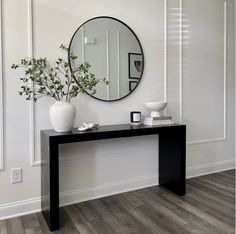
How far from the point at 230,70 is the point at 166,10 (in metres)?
1.32

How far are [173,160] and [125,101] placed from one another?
0.83m

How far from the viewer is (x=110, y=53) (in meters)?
2.59

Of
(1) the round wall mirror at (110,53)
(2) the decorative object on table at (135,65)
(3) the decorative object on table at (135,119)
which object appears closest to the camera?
(1) the round wall mirror at (110,53)

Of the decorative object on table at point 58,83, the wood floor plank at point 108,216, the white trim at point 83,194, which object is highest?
the decorative object on table at point 58,83

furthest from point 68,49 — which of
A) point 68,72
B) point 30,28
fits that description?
point 30,28

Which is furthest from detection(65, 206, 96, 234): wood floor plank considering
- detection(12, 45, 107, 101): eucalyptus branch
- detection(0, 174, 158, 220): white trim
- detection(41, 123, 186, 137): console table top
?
detection(12, 45, 107, 101): eucalyptus branch

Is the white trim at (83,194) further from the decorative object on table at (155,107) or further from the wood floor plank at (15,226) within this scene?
the decorative object on table at (155,107)

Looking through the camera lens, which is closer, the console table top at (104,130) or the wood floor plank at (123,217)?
the wood floor plank at (123,217)

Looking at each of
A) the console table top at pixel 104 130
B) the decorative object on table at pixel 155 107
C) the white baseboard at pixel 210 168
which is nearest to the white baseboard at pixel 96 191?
the white baseboard at pixel 210 168

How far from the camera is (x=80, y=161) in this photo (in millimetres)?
2504

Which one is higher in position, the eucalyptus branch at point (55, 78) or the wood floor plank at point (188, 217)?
the eucalyptus branch at point (55, 78)

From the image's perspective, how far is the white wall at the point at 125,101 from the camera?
7.19ft

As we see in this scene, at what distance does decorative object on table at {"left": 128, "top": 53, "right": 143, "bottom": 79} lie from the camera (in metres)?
2.71

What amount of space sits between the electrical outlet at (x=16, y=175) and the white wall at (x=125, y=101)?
4cm
